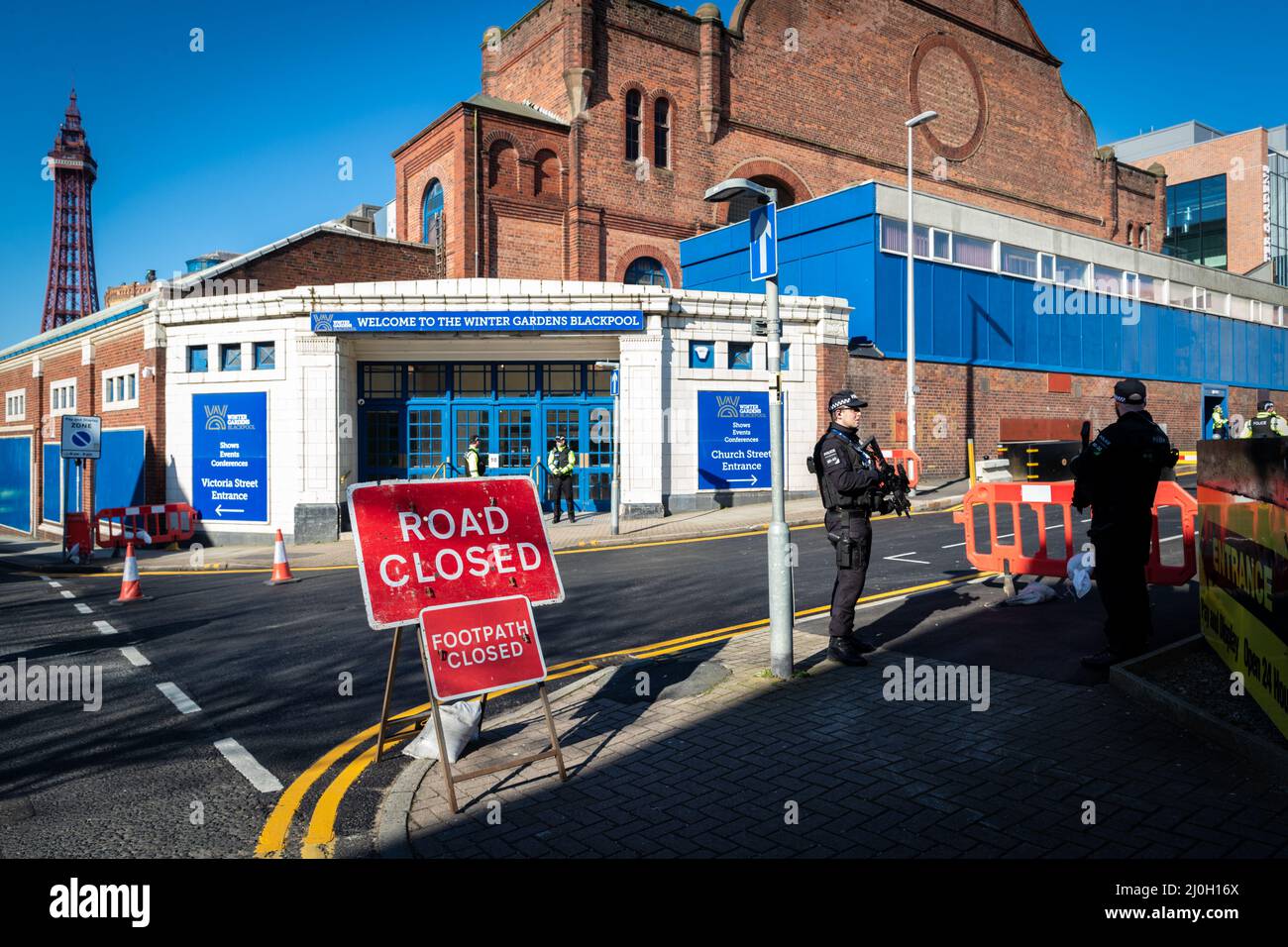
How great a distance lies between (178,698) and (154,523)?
13947 millimetres

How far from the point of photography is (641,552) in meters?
13.7

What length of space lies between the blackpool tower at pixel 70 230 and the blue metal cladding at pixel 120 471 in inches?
3065

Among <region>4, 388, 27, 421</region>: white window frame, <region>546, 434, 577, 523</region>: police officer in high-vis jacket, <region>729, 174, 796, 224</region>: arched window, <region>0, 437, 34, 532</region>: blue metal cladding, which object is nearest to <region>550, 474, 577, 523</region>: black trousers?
<region>546, 434, 577, 523</region>: police officer in high-vis jacket

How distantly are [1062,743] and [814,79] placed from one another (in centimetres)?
3204

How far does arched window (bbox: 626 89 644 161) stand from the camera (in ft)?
91.2

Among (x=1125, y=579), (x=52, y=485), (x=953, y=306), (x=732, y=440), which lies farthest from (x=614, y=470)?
(x=52, y=485)

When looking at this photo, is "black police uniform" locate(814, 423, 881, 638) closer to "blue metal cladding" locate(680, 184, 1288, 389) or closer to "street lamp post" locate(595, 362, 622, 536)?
"street lamp post" locate(595, 362, 622, 536)

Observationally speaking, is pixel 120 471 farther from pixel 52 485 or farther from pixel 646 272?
pixel 646 272

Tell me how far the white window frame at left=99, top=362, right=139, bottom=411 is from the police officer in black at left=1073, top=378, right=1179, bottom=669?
20508mm

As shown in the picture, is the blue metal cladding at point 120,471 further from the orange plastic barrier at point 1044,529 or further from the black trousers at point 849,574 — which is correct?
the orange plastic barrier at point 1044,529

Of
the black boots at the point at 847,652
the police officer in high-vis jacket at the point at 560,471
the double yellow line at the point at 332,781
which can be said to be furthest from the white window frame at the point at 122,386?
the black boots at the point at 847,652

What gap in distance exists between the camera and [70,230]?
84.5 metres
